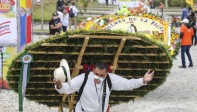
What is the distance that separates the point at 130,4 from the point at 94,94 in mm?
20090

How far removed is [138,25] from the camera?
11.8 meters

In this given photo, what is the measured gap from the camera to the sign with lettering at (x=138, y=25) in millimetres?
11844

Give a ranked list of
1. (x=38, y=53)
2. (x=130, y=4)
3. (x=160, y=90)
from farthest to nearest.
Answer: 1. (x=130, y=4)
2. (x=160, y=90)
3. (x=38, y=53)

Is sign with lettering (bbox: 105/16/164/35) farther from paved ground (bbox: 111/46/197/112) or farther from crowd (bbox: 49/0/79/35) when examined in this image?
crowd (bbox: 49/0/79/35)

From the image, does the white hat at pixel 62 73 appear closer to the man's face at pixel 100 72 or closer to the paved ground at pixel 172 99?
the man's face at pixel 100 72

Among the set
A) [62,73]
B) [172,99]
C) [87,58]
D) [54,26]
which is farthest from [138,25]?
[62,73]

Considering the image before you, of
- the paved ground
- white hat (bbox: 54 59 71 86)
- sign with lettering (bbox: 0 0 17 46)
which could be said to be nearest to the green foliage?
white hat (bbox: 54 59 71 86)

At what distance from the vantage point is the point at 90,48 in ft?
19.9

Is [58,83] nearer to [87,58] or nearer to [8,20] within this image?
[87,58]

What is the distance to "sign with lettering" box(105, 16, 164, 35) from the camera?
11.8 metres

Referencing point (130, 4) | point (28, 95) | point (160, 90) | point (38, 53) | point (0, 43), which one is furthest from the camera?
point (130, 4)

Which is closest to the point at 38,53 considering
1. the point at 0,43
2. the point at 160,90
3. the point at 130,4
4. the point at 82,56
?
the point at 82,56

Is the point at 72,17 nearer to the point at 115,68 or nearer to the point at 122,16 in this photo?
the point at 122,16

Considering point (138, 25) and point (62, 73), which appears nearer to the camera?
point (62, 73)
